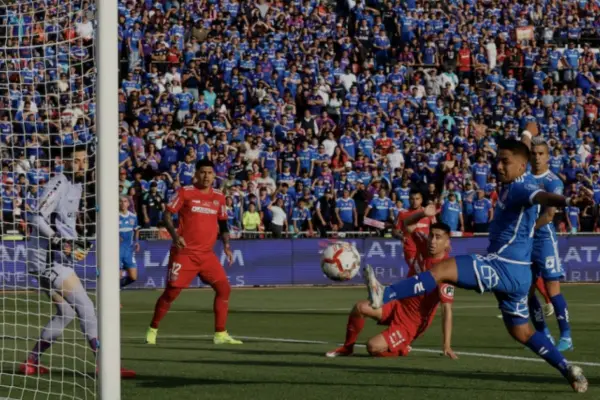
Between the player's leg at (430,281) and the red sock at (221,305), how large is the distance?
19.4 ft

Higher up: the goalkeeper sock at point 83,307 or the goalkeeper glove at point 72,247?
the goalkeeper glove at point 72,247

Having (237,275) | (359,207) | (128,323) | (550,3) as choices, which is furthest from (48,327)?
(550,3)

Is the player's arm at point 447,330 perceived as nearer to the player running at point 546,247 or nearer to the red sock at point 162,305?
the player running at point 546,247

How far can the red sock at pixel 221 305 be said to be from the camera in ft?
52.6

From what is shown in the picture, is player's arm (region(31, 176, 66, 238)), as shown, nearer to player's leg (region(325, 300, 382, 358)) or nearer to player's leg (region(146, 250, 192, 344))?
player's leg (region(325, 300, 382, 358))

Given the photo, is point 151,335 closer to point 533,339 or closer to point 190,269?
point 190,269

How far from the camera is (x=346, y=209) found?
3178cm

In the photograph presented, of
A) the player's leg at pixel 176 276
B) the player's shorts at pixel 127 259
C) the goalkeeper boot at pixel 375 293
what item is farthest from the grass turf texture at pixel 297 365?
the player's shorts at pixel 127 259

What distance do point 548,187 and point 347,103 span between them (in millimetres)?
22283

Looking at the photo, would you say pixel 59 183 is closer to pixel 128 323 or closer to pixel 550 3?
pixel 128 323

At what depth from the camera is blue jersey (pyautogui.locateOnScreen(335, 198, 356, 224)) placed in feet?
104

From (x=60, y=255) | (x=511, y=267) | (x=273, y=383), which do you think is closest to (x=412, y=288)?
(x=511, y=267)

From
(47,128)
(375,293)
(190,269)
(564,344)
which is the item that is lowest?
(564,344)

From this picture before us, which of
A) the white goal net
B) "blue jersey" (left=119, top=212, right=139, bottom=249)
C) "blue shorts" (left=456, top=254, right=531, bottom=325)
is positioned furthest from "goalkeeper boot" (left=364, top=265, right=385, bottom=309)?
"blue jersey" (left=119, top=212, right=139, bottom=249)
